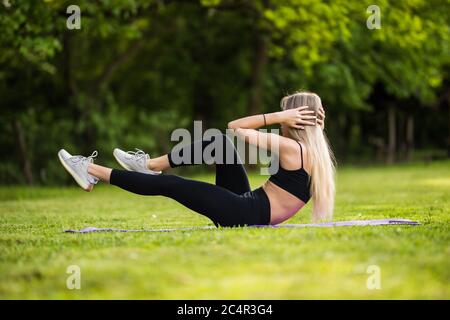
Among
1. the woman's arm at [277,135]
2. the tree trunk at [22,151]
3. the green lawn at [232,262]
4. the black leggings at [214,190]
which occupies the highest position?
the woman's arm at [277,135]

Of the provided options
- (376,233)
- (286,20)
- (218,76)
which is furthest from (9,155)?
(376,233)

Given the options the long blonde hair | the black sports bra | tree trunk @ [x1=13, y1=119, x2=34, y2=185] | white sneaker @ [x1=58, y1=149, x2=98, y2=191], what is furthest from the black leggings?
tree trunk @ [x1=13, y1=119, x2=34, y2=185]

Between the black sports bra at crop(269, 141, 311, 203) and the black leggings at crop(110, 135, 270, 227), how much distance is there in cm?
22

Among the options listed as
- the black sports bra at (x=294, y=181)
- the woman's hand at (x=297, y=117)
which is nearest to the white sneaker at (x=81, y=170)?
→ the black sports bra at (x=294, y=181)

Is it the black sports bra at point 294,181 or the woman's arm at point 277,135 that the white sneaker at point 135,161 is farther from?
the black sports bra at point 294,181

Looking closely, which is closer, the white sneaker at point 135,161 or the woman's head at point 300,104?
the woman's head at point 300,104

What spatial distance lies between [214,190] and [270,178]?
559mm

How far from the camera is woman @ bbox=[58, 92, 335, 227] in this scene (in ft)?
21.5

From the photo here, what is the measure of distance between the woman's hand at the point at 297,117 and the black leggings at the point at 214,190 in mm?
709

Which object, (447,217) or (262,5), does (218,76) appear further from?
(447,217)

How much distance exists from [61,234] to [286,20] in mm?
13221

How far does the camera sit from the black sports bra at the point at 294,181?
6.61m

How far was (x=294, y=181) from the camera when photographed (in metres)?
6.62

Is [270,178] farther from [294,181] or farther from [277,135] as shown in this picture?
[277,135]
